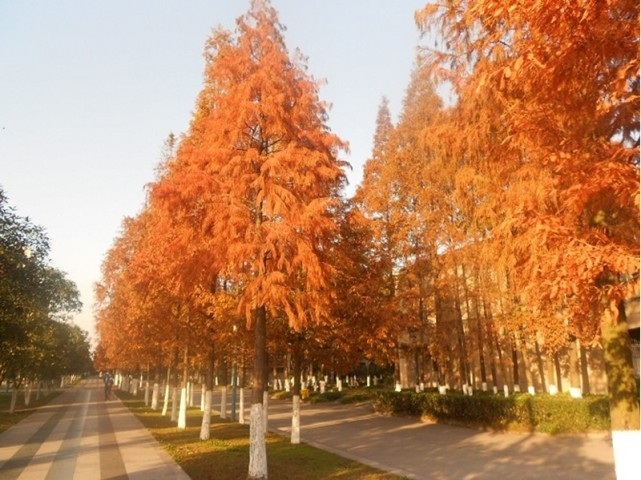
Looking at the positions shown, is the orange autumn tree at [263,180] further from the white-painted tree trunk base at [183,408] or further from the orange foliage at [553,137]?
the white-painted tree trunk base at [183,408]

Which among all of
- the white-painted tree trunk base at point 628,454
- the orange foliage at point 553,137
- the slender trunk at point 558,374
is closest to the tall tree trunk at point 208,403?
the orange foliage at point 553,137

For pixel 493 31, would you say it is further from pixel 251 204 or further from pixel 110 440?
pixel 110 440

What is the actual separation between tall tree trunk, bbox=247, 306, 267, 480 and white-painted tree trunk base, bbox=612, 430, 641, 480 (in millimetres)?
8157

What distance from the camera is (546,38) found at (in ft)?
18.6

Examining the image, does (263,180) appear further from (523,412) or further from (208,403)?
(523,412)

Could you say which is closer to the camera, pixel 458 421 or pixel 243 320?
pixel 243 320

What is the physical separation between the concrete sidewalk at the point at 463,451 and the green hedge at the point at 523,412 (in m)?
0.46

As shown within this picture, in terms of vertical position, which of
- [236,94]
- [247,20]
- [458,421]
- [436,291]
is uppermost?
[247,20]

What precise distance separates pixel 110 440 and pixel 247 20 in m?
15.2

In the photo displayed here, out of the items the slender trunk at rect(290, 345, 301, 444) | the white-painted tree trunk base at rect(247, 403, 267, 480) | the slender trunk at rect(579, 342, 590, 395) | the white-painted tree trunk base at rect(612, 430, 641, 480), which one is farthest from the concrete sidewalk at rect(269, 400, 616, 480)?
the slender trunk at rect(579, 342, 590, 395)

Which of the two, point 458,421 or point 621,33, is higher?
point 621,33

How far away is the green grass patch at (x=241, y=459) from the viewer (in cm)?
1126

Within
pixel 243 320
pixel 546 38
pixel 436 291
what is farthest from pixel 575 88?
pixel 436 291

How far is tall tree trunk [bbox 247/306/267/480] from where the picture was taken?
10.5 meters
